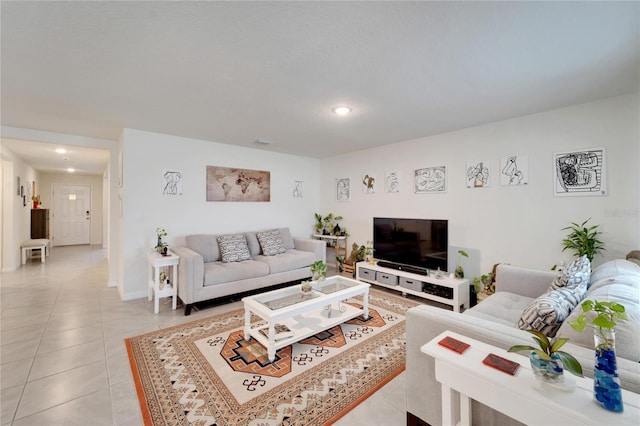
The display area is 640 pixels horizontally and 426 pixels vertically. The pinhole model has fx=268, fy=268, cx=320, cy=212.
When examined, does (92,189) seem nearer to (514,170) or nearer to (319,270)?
A: (319,270)

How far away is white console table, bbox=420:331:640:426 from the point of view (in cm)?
88

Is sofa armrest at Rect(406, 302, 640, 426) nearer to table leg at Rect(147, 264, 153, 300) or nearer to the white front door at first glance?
table leg at Rect(147, 264, 153, 300)

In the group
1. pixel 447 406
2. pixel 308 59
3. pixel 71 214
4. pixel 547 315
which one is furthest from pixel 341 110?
pixel 71 214

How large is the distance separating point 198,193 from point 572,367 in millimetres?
4605

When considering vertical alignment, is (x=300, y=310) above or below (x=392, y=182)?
below

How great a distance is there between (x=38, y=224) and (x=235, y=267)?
286 inches

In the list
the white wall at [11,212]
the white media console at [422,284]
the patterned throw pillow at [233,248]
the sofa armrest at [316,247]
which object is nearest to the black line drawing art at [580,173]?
the white media console at [422,284]

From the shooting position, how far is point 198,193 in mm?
4422

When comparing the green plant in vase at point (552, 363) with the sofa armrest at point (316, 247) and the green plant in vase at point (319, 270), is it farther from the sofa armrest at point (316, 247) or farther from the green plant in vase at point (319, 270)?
the sofa armrest at point (316, 247)

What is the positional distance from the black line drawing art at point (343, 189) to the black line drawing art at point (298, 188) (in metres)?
0.79

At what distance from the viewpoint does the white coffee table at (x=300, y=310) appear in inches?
92.3

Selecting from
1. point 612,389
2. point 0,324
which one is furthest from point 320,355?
point 0,324

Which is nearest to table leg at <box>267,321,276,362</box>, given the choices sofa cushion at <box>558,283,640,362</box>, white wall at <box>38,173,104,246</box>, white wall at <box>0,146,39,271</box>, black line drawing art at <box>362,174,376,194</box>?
sofa cushion at <box>558,283,640,362</box>

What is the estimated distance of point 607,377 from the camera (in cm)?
88
